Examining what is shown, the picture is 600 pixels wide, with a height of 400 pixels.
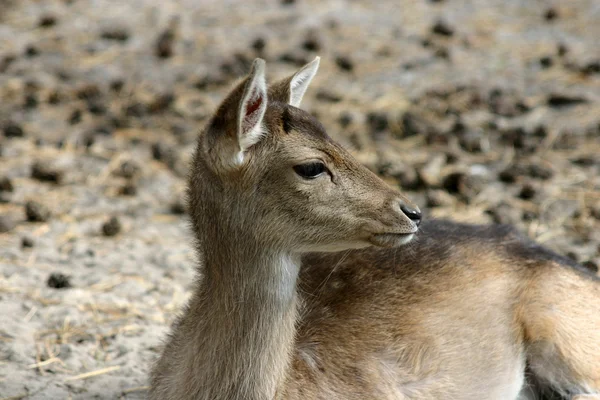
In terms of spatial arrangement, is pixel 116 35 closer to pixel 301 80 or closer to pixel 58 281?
pixel 58 281

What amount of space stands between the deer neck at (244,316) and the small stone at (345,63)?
20.1 ft

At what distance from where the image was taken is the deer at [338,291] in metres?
4.11

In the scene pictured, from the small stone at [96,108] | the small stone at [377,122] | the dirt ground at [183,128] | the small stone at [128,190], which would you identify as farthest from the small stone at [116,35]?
the small stone at [128,190]

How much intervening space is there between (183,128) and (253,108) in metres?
4.96

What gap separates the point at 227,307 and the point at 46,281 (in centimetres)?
234

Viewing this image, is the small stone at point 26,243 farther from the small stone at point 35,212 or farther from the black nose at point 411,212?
the black nose at point 411,212

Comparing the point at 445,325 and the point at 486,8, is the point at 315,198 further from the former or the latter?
the point at 486,8

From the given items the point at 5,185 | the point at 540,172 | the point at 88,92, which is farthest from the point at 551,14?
the point at 5,185

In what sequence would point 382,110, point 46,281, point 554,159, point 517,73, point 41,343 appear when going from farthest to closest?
point 517,73, point 382,110, point 554,159, point 46,281, point 41,343

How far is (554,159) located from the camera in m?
8.22

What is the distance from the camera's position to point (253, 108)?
13.1 feet

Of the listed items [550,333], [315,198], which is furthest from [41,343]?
[550,333]

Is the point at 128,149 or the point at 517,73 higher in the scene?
the point at 128,149

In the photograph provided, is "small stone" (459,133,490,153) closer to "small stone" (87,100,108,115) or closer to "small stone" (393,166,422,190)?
"small stone" (393,166,422,190)
